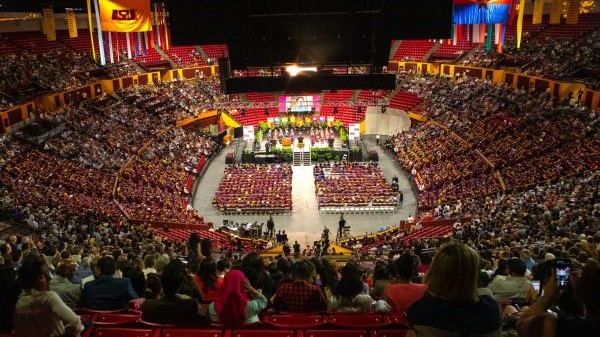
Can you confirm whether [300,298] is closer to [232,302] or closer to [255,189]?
[232,302]

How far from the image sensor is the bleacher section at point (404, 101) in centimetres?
4072

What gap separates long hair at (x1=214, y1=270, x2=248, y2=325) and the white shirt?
1501 millimetres

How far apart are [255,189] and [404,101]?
737 inches

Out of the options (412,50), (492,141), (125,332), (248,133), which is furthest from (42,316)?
(412,50)

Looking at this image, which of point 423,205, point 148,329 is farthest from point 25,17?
point 148,329

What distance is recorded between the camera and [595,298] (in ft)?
10.1

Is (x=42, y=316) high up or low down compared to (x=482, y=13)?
down

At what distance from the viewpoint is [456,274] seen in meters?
3.21

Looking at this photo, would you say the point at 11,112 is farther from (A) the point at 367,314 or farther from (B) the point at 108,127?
(A) the point at 367,314

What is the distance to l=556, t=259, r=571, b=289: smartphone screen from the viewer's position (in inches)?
142

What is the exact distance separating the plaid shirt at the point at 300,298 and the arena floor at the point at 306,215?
52.3ft

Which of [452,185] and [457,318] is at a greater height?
[457,318]

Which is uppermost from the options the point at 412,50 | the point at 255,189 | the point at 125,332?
the point at 412,50

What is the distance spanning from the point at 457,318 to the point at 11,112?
92.2 ft
